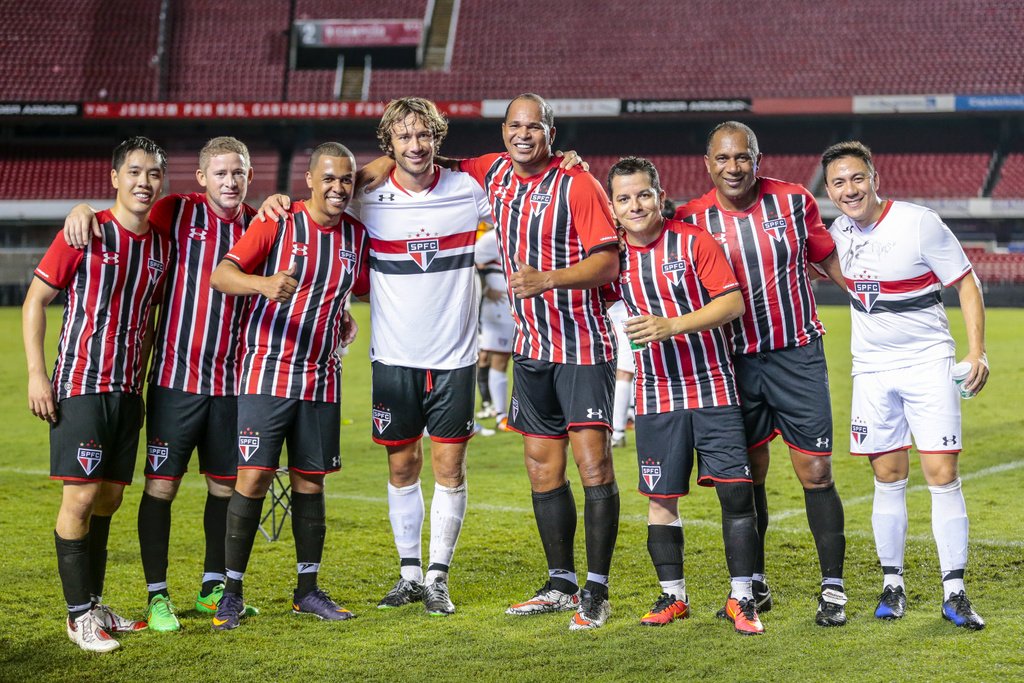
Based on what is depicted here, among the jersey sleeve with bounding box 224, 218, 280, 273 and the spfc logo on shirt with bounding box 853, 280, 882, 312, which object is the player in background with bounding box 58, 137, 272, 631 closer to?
the jersey sleeve with bounding box 224, 218, 280, 273

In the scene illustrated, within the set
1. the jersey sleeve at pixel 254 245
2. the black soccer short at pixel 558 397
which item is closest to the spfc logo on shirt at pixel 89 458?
the jersey sleeve at pixel 254 245

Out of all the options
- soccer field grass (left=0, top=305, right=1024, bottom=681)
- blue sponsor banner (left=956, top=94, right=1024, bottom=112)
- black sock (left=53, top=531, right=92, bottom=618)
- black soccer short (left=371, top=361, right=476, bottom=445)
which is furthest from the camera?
blue sponsor banner (left=956, top=94, right=1024, bottom=112)

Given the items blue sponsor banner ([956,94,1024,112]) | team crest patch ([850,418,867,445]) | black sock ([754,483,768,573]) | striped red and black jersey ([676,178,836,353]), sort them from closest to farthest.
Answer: striped red and black jersey ([676,178,836,353])
team crest patch ([850,418,867,445])
black sock ([754,483,768,573])
blue sponsor banner ([956,94,1024,112])

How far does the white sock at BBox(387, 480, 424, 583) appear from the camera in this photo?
4.85 m

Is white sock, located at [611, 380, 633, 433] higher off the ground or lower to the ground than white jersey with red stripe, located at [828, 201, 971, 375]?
lower

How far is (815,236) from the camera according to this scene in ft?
14.7

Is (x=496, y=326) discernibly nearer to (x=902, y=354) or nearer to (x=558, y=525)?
(x=558, y=525)

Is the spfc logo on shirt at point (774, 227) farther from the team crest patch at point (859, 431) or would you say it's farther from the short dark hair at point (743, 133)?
the team crest patch at point (859, 431)

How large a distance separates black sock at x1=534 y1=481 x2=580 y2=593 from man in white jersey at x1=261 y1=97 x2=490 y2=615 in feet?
1.38

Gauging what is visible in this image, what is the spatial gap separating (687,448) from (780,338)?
59cm

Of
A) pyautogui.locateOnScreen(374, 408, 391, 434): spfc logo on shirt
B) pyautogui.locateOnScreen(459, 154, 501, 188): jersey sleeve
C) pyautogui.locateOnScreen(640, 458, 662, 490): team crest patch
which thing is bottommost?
pyautogui.locateOnScreen(640, 458, 662, 490): team crest patch

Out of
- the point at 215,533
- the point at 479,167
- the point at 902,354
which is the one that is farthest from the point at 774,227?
the point at 215,533

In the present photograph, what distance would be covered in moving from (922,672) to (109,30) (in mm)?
35291

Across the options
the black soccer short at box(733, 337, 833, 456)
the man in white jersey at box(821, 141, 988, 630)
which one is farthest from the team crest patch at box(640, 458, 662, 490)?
the man in white jersey at box(821, 141, 988, 630)
